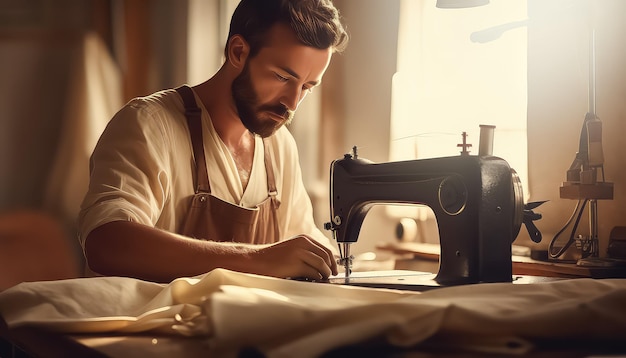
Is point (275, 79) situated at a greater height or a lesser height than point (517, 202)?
greater

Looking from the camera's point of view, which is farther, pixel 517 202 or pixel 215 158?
pixel 215 158

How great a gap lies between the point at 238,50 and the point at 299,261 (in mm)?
984

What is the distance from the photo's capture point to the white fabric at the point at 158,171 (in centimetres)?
192

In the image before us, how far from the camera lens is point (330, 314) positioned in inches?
33.6

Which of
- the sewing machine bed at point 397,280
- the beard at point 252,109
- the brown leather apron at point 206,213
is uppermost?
the beard at point 252,109

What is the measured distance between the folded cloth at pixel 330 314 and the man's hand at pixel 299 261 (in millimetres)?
515

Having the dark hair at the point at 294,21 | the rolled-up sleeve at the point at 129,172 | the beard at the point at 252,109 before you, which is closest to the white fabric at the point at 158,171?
the rolled-up sleeve at the point at 129,172

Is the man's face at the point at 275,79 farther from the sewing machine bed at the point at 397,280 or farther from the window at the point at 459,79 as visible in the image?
the sewing machine bed at the point at 397,280

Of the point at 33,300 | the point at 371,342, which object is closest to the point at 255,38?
the point at 33,300

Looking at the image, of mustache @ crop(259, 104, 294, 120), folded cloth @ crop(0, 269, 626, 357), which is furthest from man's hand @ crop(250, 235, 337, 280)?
mustache @ crop(259, 104, 294, 120)

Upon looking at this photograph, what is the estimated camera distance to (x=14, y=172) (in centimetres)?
385

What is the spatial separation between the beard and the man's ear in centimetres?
3

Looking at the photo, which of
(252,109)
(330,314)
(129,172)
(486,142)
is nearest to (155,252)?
(129,172)

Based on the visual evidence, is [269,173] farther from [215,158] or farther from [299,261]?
[299,261]
